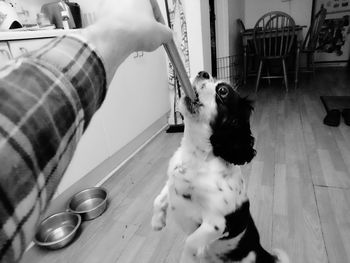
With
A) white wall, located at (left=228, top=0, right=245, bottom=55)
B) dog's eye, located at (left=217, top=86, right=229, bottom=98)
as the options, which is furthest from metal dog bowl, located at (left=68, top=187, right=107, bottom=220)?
white wall, located at (left=228, top=0, right=245, bottom=55)

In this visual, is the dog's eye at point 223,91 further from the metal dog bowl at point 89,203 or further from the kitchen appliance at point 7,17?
the kitchen appliance at point 7,17

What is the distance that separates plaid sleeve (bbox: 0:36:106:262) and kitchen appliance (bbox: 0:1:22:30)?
1.91m

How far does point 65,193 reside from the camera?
1.73 m

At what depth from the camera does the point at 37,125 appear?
0.23m

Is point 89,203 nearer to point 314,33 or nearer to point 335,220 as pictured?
point 335,220

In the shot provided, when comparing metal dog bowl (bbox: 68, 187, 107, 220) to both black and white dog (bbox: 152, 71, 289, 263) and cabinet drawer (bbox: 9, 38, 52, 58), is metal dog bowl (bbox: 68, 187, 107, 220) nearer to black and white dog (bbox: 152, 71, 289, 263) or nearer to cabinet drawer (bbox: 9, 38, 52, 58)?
black and white dog (bbox: 152, 71, 289, 263)

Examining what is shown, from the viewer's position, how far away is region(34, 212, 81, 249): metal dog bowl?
1.48 metres

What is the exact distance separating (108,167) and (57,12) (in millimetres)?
1411

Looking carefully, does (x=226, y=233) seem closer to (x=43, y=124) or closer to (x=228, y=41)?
(x=43, y=124)

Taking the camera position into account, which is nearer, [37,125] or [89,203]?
[37,125]

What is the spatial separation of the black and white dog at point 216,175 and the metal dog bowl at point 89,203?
2.51 ft

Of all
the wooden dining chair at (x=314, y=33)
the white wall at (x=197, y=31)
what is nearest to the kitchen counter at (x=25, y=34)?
the white wall at (x=197, y=31)

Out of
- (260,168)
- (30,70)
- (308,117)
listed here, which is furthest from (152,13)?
(308,117)

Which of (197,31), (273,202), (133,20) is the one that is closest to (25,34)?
(133,20)
